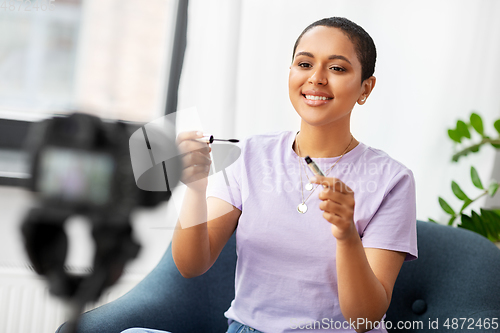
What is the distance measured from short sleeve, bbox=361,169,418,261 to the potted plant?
0.49 metres

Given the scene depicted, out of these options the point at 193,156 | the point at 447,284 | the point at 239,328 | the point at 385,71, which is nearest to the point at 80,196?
the point at 193,156

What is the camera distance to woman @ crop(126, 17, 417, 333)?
2.38 feet

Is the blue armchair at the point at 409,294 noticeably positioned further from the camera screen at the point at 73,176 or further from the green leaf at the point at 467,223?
the camera screen at the point at 73,176

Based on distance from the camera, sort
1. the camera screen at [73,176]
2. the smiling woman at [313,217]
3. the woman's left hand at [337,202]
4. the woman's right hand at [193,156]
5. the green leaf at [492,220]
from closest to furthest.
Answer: the camera screen at [73,176]
the woman's right hand at [193,156]
the woman's left hand at [337,202]
the smiling woman at [313,217]
the green leaf at [492,220]

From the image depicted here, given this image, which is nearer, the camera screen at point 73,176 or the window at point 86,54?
the camera screen at point 73,176

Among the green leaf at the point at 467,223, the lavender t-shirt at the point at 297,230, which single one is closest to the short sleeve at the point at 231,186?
the lavender t-shirt at the point at 297,230

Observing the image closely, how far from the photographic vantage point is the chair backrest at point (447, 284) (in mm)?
881

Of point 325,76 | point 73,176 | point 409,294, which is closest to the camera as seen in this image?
point 73,176

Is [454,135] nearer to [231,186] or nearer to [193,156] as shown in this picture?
[231,186]

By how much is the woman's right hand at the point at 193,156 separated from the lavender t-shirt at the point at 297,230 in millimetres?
222

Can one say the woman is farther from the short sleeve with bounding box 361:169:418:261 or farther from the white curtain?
the white curtain

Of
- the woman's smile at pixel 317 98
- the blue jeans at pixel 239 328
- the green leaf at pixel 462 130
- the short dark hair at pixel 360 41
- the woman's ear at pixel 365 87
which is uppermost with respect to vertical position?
the short dark hair at pixel 360 41

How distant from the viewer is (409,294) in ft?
3.28

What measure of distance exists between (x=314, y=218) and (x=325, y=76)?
269 mm
